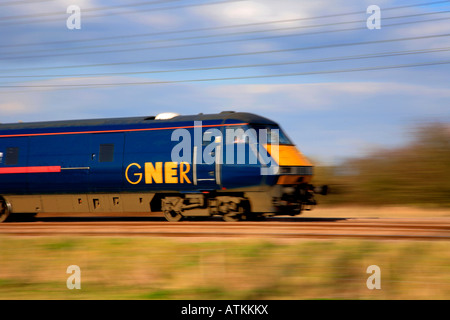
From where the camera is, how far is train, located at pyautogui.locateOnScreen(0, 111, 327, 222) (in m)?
17.6

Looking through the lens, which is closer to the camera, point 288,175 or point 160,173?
point 288,175

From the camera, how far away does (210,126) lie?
59.2ft

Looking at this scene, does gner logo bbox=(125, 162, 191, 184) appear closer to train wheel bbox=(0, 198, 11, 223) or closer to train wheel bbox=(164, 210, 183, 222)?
train wheel bbox=(164, 210, 183, 222)

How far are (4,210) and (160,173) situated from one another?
6.55 meters

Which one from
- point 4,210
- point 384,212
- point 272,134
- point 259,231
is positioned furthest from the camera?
point 384,212

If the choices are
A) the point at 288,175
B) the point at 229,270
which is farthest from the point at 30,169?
the point at 229,270

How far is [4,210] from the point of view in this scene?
21.2m

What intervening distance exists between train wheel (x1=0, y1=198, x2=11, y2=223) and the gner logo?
16.5ft

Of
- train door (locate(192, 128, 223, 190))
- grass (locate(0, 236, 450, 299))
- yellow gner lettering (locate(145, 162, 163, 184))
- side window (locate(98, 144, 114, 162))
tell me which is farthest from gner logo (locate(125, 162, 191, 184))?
grass (locate(0, 236, 450, 299))

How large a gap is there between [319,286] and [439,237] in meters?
4.70

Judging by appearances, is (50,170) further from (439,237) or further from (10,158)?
(439,237)

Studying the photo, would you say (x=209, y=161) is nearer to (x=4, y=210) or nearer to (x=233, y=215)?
(x=233, y=215)

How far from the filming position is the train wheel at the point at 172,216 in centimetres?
1881
